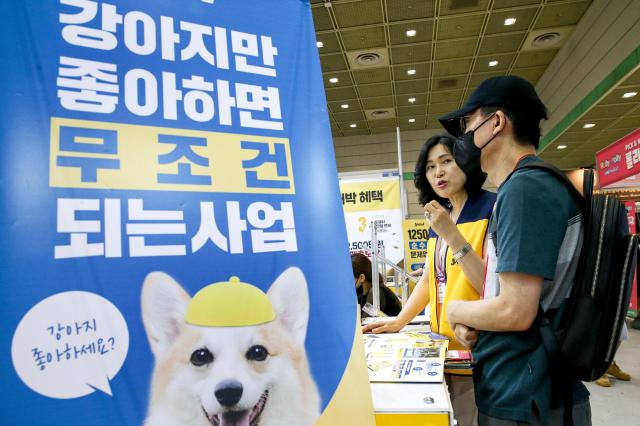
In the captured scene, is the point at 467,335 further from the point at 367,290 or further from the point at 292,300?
the point at 367,290

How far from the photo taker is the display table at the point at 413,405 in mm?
880

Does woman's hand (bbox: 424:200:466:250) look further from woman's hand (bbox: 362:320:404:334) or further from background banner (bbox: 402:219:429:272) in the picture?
background banner (bbox: 402:219:429:272)

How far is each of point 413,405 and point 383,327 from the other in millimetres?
720

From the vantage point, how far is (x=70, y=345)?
2.34 feet

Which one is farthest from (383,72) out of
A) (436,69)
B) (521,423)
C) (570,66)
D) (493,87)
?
(521,423)

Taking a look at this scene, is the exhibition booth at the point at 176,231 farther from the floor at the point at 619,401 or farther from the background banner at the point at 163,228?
the floor at the point at 619,401

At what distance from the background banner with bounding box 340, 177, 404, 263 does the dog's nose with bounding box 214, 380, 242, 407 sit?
3.99 m

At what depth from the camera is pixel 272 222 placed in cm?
93

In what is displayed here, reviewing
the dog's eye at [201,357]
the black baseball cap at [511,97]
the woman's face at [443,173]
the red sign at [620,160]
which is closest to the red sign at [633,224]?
the red sign at [620,160]

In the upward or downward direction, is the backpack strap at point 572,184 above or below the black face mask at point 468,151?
below

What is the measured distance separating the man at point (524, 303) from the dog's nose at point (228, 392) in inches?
25.1

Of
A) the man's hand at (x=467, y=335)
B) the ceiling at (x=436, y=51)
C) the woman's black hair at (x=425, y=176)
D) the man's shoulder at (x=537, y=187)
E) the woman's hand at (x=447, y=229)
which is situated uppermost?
the ceiling at (x=436, y=51)

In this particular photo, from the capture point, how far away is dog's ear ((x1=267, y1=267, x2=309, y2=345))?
0.88 m

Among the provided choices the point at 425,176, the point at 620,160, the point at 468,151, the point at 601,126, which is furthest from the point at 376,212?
the point at 601,126
